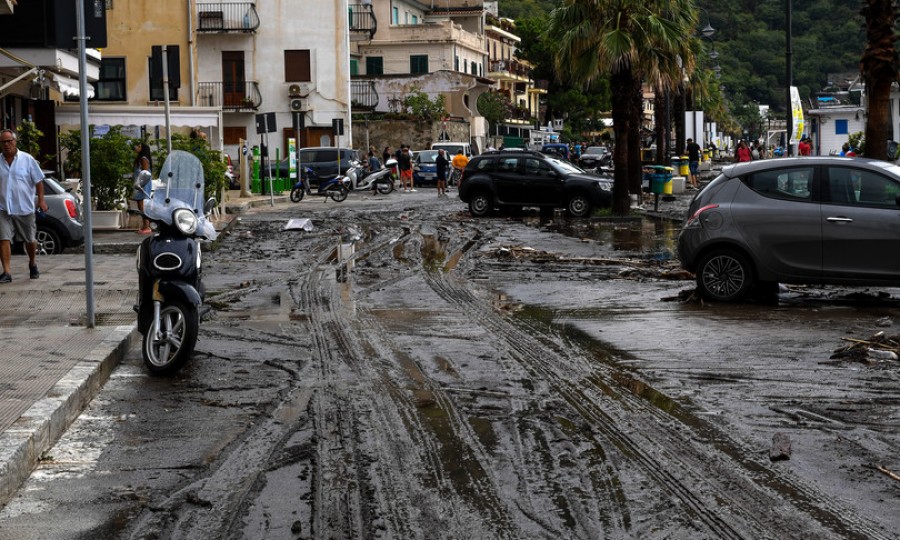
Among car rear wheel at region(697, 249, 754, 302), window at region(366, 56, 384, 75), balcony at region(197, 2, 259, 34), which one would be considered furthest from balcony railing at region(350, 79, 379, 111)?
car rear wheel at region(697, 249, 754, 302)

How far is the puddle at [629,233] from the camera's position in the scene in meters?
21.8

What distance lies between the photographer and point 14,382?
8758 millimetres

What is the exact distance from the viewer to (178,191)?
34.7ft

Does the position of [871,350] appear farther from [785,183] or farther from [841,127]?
[841,127]

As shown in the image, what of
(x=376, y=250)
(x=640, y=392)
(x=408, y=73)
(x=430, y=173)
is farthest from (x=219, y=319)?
(x=408, y=73)

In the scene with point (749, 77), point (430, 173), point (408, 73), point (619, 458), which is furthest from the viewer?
point (749, 77)

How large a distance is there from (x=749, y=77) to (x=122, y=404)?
5294 inches

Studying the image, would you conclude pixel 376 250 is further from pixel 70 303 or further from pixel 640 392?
pixel 640 392

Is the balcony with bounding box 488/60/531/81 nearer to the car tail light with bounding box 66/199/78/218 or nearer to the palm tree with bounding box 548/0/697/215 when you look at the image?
Answer: the palm tree with bounding box 548/0/697/215

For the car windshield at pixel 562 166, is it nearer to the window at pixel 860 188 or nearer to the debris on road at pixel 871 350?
the window at pixel 860 188

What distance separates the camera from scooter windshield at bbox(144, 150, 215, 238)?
10.3 metres

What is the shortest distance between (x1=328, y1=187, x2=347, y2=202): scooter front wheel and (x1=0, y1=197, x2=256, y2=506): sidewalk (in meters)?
23.1

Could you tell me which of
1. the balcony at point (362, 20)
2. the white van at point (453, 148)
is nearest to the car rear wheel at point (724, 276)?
the white van at point (453, 148)

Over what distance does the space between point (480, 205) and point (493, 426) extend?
2475 centimetres
